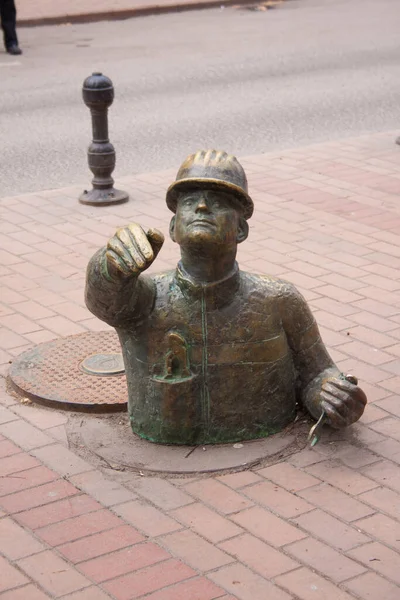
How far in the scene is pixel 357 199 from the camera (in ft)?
30.6

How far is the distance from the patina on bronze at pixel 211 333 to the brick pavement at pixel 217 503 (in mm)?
291

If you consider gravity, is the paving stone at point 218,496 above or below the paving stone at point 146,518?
below

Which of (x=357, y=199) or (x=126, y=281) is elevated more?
(x=126, y=281)

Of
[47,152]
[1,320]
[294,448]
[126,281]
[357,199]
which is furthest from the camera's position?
[47,152]

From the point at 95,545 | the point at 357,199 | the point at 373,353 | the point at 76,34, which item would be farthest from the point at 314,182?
the point at 76,34

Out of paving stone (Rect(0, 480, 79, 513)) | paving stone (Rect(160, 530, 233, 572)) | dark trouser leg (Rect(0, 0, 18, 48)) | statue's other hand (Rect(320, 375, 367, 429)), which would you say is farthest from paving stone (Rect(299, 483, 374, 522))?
dark trouser leg (Rect(0, 0, 18, 48))

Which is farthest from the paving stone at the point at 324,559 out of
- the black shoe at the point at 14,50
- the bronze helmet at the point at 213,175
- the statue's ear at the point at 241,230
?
the black shoe at the point at 14,50

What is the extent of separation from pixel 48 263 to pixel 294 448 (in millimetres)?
3187

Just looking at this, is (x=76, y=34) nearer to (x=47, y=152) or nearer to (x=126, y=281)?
(x=47, y=152)

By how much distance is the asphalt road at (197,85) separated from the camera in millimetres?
11070

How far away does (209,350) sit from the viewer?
16.6 feet

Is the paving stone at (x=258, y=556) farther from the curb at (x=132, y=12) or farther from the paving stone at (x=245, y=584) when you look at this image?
the curb at (x=132, y=12)

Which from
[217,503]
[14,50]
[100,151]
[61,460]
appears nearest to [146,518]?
[217,503]

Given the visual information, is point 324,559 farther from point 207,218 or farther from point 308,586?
point 207,218
